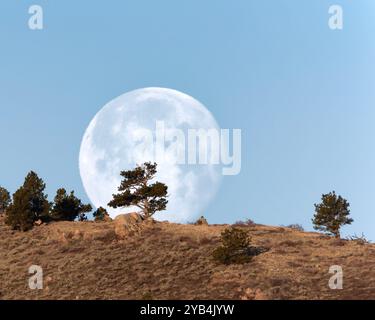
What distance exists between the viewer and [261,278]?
1373 inches

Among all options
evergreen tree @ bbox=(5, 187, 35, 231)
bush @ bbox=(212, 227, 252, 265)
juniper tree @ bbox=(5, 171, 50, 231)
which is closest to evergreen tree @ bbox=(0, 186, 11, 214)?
juniper tree @ bbox=(5, 171, 50, 231)

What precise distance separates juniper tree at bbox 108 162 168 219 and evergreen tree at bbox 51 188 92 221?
22.0ft

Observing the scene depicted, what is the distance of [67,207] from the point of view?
188 ft

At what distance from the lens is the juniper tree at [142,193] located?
51531 mm

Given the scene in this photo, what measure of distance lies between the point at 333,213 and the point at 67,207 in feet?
93.2

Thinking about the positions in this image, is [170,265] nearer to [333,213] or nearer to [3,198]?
[333,213]

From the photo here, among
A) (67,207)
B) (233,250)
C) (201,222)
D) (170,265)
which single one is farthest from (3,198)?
(233,250)

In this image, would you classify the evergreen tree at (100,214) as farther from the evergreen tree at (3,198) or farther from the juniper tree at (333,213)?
the juniper tree at (333,213)

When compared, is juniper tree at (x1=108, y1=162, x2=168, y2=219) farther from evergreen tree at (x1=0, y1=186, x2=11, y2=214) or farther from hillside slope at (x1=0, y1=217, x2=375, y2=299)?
evergreen tree at (x1=0, y1=186, x2=11, y2=214)

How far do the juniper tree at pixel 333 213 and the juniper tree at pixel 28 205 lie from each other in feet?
91.5

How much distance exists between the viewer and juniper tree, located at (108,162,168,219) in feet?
169
